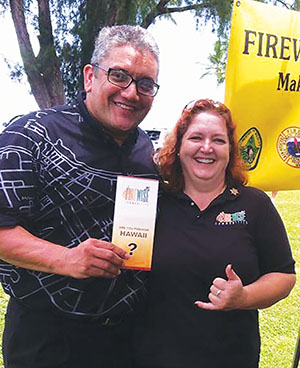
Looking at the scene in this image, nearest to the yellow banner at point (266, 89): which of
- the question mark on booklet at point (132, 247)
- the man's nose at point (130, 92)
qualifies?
the man's nose at point (130, 92)

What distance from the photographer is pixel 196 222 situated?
186 centimetres

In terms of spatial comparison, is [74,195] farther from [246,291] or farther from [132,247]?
[246,291]

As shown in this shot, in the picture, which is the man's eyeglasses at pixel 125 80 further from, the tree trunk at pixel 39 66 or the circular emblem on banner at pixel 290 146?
the tree trunk at pixel 39 66

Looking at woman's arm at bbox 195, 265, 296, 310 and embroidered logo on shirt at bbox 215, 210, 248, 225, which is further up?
embroidered logo on shirt at bbox 215, 210, 248, 225

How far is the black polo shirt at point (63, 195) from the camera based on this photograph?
1637 mm

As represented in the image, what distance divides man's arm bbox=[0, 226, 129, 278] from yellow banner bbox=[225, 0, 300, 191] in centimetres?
141

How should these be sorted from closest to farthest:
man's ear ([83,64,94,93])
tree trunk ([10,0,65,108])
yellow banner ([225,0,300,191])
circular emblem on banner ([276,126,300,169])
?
man's ear ([83,64,94,93]) → yellow banner ([225,0,300,191]) → circular emblem on banner ([276,126,300,169]) → tree trunk ([10,0,65,108])

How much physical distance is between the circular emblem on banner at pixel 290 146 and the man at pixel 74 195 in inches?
50.0

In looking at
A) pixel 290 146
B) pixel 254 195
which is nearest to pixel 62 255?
pixel 254 195

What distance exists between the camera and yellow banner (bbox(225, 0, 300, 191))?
8.29 feet

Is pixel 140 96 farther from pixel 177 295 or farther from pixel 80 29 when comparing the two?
pixel 80 29

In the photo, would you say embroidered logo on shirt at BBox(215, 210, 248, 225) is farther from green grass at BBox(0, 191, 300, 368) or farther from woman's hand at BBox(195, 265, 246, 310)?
green grass at BBox(0, 191, 300, 368)

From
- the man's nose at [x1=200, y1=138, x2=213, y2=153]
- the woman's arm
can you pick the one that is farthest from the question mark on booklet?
the man's nose at [x1=200, y1=138, x2=213, y2=153]

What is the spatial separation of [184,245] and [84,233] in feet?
1.38
